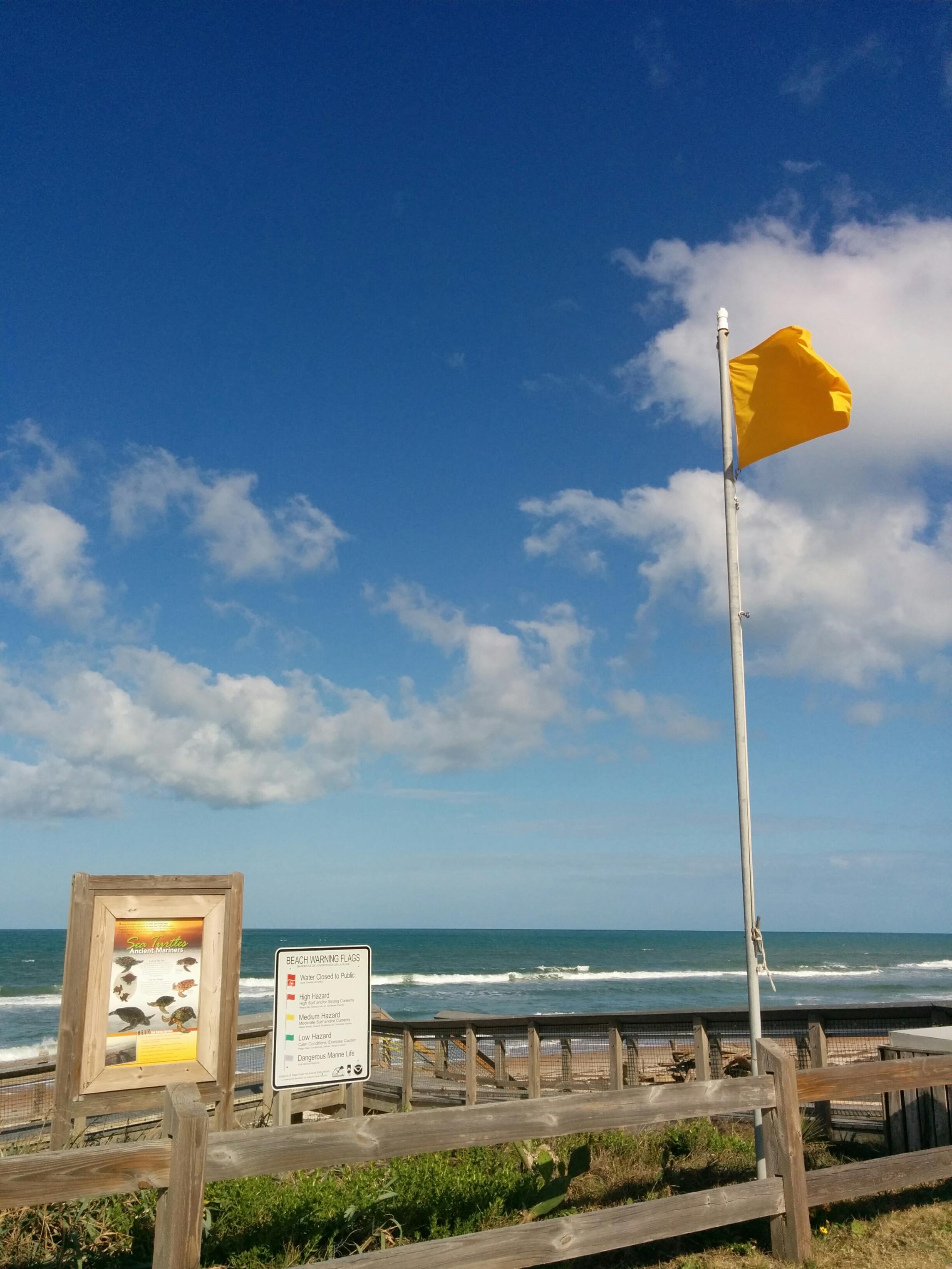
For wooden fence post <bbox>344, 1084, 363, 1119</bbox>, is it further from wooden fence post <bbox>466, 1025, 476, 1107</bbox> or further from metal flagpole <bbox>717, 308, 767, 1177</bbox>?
metal flagpole <bbox>717, 308, 767, 1177</bbox>

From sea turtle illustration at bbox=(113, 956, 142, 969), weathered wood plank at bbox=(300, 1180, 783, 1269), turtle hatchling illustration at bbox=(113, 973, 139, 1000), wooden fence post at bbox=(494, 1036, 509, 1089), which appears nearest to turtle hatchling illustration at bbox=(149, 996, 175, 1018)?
turtle hatchling illustration at bbox=(113, 973, 139, 1000)

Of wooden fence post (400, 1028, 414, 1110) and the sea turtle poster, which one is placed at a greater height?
the sea turtle poster

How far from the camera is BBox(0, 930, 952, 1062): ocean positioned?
40.5 m

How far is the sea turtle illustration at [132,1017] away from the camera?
6004 mm

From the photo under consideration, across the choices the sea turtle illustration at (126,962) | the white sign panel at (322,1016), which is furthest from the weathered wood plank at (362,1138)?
the sea turtle illustration at (126,962)

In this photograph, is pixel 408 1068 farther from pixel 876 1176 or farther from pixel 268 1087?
pixel 876 1176

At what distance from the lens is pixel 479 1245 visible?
4262 mm

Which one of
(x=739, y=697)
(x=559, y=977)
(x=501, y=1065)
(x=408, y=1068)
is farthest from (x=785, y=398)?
(x=559, y=977)

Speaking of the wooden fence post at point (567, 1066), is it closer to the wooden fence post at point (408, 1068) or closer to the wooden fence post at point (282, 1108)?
the wooden fence post at point (408, 1068)

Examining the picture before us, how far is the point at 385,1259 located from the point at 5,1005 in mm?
44325

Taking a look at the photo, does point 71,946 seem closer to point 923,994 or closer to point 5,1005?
point 5,1005

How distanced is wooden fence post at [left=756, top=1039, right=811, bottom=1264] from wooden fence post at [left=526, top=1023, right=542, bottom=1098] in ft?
15.4

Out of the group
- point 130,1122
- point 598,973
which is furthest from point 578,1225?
point 598,973

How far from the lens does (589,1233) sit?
14.8ft
